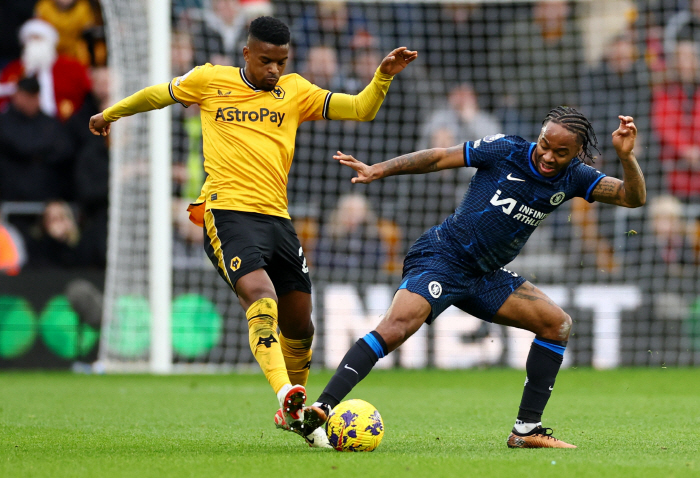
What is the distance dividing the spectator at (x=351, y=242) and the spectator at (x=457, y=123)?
1383mm

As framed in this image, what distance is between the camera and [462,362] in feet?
42.3

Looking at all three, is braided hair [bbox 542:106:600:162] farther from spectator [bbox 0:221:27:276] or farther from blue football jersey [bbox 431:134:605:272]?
spectator [bbox 0:221:27:276]

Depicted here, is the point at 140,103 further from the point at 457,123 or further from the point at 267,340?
the point at 457,123

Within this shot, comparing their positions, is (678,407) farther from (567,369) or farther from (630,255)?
(630,255)

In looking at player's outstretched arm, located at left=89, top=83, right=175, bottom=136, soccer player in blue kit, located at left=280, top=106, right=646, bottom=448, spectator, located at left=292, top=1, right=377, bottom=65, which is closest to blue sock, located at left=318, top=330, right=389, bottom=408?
soccer player in blue kit, located at left=280, top=106, right=646, bottom=448

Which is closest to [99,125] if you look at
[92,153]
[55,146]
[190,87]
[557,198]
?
[190,87]

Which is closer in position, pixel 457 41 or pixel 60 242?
pixel 60 242

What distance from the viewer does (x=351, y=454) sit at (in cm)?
512

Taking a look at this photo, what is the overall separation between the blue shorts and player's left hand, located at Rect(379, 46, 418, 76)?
1081mm

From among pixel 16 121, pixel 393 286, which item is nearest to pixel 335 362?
pixel 393 286

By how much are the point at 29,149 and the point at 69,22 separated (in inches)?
87.2

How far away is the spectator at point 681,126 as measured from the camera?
14.0m

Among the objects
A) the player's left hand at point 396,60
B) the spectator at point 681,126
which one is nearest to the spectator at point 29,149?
the spectator at point 681,126

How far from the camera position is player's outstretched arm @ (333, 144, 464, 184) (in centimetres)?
557
